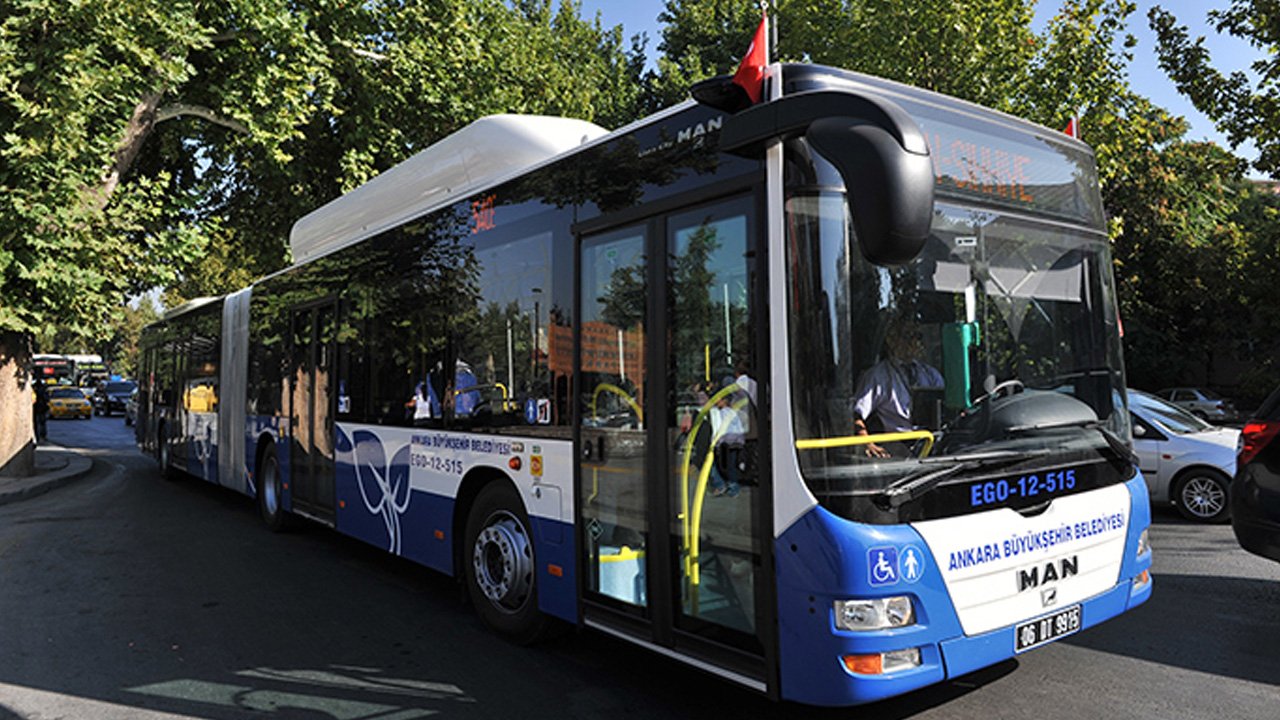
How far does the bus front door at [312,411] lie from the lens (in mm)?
8281

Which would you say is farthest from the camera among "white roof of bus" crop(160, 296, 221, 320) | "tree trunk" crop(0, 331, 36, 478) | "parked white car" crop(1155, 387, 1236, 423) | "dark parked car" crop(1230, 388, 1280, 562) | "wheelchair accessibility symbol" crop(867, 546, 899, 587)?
"parked white car" crop(1155, 387, 1236, 423)

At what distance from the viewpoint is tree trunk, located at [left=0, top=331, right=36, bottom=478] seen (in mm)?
15227

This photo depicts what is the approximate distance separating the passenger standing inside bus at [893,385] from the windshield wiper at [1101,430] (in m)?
0.51

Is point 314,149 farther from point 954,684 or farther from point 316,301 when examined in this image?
point 954,684

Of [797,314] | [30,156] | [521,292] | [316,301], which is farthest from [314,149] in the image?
[797,314]

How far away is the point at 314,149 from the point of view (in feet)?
60.1

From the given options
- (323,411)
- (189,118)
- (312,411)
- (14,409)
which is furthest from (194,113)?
(323,411)

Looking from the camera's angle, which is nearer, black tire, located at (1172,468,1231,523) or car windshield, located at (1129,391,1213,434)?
black tire, located at (1172,468,1231,523)

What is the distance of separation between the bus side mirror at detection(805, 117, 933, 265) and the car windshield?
8393 millimetres

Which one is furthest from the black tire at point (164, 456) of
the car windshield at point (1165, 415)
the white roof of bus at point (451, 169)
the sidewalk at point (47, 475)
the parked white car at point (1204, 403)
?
the parked white car at point (1204, 403)

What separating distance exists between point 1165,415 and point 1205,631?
18.0 ft

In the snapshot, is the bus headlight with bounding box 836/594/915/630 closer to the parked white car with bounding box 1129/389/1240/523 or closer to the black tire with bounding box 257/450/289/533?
the black tire with bounding box 257/450/289/533

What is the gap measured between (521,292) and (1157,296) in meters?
30.3

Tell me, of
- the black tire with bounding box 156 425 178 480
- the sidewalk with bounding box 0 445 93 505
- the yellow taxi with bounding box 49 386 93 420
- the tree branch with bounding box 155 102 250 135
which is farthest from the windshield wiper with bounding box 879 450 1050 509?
the yellow taxi with bounding box 49 386 93 420
